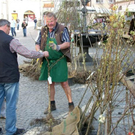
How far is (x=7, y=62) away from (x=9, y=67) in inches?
2.8

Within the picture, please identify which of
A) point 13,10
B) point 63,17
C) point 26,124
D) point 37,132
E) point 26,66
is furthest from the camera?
point 13,10

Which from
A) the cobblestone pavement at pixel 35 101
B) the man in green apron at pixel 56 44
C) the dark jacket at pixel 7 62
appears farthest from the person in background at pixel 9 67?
the man in green apron at pixel 56 44

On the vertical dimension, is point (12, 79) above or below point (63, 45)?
below

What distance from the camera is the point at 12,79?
3.34m

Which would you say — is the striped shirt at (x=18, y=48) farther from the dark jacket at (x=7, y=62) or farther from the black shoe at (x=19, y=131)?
the black shoe at (x=19, y=131)

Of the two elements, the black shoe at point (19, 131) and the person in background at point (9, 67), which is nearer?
the person in background at point (9, 67)

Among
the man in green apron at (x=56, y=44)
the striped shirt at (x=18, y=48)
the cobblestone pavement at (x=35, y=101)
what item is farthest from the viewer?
the cobblestone pavement at (x=35, y=101)

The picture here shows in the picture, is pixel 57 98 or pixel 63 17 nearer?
pixel 57 98

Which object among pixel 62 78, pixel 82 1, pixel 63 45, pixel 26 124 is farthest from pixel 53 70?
pixel 82 1

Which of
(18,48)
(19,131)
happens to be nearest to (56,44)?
(18,48)

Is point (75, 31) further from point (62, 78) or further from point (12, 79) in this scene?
point (12, 79)

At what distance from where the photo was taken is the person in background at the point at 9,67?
3.27m

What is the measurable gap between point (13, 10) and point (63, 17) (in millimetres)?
51357

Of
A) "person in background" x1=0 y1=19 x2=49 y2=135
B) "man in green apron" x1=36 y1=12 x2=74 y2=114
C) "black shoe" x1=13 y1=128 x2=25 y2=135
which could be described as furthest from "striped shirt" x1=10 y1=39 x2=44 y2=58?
"black shoe" x1=13 y1=128 x2=25 y2=135
